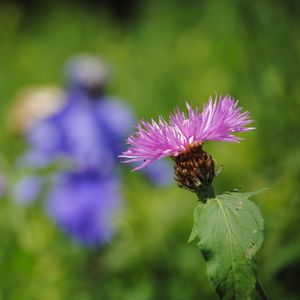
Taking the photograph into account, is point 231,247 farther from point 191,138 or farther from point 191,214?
point 191,214

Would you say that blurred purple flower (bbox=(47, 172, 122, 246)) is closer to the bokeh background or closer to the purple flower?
the bokeh background

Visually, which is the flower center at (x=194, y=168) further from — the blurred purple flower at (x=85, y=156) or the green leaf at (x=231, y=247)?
the blurred purple flower at (x=85, y=156)

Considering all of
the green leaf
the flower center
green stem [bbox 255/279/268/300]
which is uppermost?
the flower center

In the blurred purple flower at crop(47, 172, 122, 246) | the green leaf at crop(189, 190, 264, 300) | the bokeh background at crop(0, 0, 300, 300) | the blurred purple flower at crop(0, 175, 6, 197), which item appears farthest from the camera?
the blurred purple flower at crop(47, 172, 122, 246)

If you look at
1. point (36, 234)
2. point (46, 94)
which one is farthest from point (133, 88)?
point (36, 234)

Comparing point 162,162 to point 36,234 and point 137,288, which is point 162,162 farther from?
point 137,288

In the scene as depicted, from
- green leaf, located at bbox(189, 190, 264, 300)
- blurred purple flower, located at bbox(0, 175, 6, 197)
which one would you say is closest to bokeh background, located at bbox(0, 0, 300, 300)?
blurred purple flower, located at bbox(0, 175, 6, 197)

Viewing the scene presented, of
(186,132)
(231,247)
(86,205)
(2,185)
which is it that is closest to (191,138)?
(186,132)
